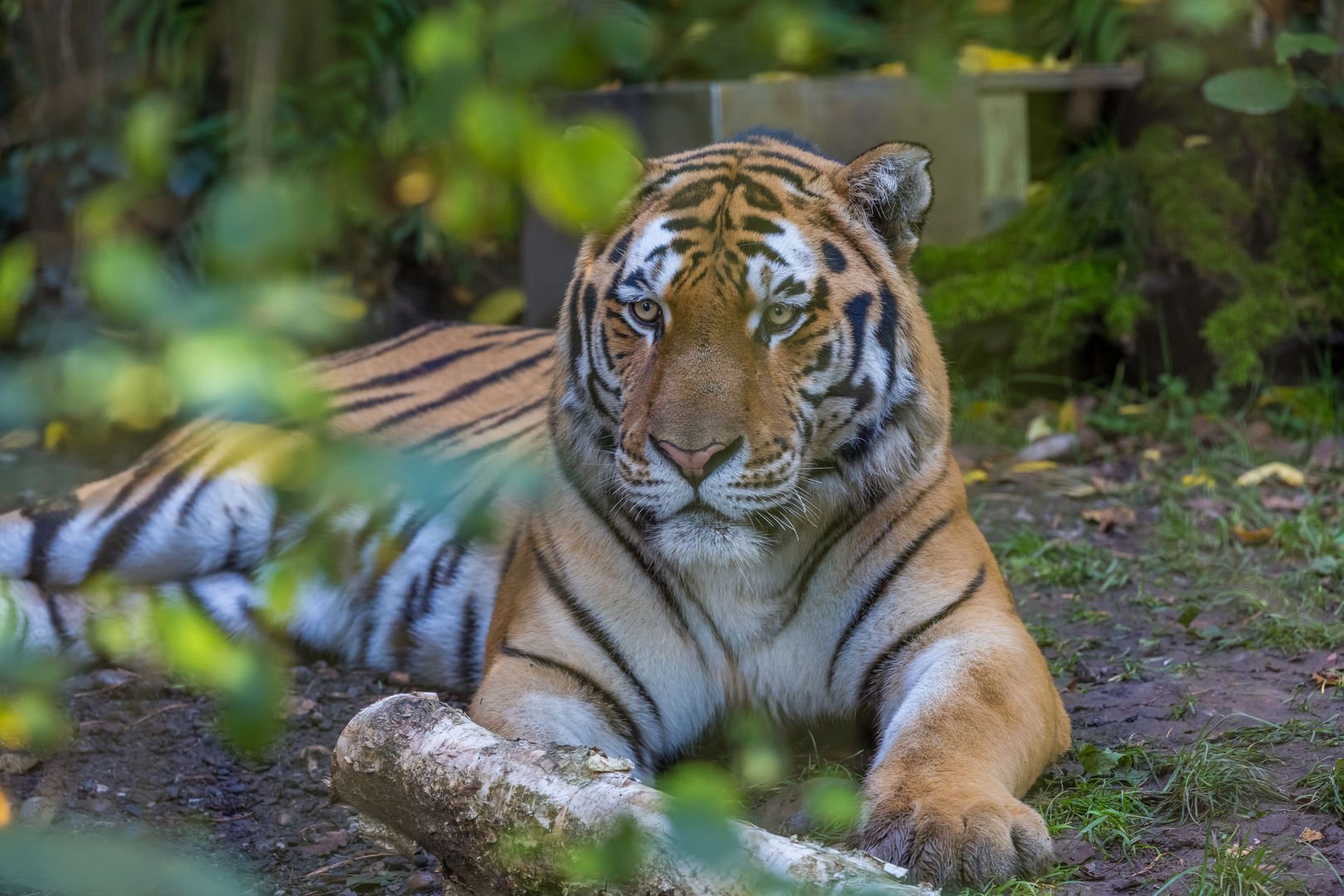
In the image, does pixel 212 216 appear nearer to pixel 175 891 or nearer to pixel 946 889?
pixel 175 891

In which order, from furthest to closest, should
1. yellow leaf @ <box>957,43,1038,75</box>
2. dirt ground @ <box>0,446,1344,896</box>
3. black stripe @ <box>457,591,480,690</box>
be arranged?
yellow leaf @ <box>957,43,1038,75</box>
black stripe @ <box>457,591,480,690</box>
dirt ground @ <box>0,446,1344,896</box>

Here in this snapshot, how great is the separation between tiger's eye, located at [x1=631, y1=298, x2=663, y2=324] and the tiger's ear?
49cm

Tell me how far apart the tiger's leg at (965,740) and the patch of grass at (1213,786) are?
23cm

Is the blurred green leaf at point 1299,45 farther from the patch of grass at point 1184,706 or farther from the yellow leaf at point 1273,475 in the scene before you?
the patch of grass at point 1184,706

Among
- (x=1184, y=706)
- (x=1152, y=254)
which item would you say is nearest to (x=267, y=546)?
(x=1184, y=706)

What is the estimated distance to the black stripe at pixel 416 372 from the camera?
4.05 metres

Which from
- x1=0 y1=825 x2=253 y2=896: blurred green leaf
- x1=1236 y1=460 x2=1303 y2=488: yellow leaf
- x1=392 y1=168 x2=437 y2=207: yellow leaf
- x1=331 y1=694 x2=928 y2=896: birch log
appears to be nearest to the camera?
x1=0 y1=825 x2=253 y2=896: blurred green leaf

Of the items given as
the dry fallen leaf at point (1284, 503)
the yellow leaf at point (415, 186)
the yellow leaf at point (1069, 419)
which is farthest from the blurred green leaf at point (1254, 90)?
the yellow leaf at point (415, 186)

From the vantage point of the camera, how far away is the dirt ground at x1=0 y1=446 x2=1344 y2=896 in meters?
2.10

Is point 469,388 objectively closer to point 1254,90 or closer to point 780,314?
point 780,314

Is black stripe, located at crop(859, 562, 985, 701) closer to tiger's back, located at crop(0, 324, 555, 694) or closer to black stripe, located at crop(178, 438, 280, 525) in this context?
tiger's back, located at crop(0, 324, 555, 694)

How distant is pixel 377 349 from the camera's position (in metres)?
4.33

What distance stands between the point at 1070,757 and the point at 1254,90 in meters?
3.56

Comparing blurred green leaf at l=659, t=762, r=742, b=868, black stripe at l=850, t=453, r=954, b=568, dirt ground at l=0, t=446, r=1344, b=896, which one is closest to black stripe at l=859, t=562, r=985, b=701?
black stripe at l=850, t=453, r=954, b=568
